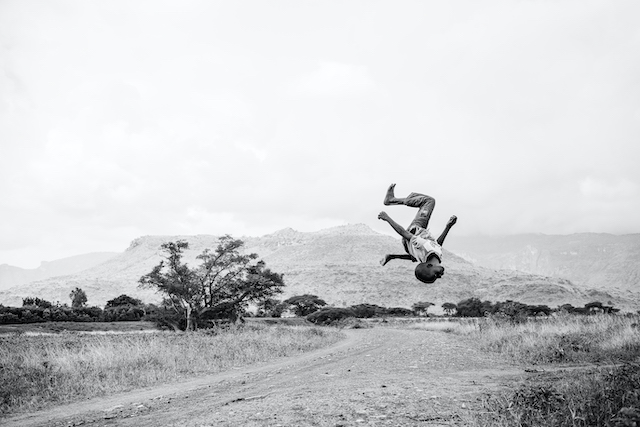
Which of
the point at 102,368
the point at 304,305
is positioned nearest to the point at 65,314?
the point at 304,305

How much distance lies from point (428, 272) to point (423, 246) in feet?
0.76

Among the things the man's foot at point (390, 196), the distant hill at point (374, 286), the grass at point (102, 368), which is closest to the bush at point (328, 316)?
the distant hill at point (374, 286)

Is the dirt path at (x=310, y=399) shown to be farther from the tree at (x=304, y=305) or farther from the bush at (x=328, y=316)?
the tree at (x=304, y=305)

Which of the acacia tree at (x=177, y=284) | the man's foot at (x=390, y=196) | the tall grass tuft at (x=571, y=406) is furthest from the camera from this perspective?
the acacia tree at (x=177, y=284)

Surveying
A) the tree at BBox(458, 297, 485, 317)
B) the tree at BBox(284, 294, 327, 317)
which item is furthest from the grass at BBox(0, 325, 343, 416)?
the tree at BBox(458, 297, 485, 317)

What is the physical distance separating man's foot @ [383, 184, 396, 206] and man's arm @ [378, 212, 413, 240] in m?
0.30

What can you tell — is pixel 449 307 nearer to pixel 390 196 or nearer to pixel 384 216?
pixel 390 196

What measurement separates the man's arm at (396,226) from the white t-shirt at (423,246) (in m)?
0.05

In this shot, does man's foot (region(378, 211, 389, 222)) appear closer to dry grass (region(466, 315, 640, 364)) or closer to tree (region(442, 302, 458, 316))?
dry grass (region(466, 315, 640, 364))

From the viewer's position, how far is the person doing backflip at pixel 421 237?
10.8ft

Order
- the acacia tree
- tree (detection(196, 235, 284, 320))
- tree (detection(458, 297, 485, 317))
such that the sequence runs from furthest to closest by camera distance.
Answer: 1. tree (detection(458, 297, 485, 317))
2. tree (detection(196, 235, 284, 320))
3. the acacia tree

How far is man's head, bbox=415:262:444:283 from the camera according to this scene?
3.19 meters

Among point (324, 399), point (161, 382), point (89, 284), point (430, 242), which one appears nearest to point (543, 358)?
point (324, 399)

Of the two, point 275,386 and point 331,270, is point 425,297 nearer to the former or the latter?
point 331,270
